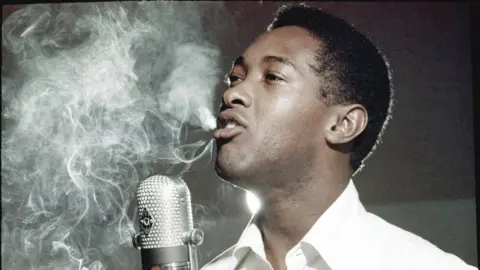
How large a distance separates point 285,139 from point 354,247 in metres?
0.43

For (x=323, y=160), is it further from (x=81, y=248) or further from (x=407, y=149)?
(x=81, y=248)

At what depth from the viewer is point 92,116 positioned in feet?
8.12

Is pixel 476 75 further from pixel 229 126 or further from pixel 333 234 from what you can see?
pixel 229 126

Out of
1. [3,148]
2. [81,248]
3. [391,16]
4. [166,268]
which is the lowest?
[81,248]

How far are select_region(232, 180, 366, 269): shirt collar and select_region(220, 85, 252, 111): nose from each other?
459 millimetres

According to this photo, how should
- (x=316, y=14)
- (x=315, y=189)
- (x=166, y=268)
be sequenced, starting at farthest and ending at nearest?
1. (x=316, y=14)
2. (x=315, y=189)
3. (x=166, y=268)

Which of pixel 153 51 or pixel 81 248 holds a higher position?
pixel 153 51

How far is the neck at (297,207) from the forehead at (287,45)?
0.39 metres

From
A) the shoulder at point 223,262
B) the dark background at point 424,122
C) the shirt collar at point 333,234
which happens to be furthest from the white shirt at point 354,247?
the dark background at point 424,122

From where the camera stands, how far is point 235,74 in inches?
83.4

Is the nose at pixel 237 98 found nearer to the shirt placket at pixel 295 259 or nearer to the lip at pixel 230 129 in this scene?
the lip at pixel 230 129

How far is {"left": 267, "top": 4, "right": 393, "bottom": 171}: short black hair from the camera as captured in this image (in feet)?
6.79

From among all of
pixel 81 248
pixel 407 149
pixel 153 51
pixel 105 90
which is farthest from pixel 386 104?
pixel 81 248

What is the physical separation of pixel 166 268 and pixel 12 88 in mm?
1176
